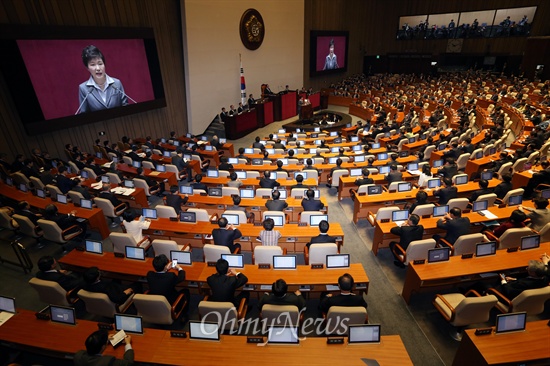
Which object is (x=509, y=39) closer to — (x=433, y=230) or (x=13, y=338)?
(x=433, y=230)

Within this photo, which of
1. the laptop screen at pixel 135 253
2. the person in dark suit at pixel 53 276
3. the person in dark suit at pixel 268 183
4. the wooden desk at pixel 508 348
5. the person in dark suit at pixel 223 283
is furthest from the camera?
the person in dark suit at pixel 268 183

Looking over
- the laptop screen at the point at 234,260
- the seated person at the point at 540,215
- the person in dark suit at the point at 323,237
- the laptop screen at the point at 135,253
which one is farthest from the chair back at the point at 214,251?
the seated person at the point at 540,215

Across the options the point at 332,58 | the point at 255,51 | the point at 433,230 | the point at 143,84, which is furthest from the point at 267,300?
the point at 332,58

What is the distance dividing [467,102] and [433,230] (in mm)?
17912

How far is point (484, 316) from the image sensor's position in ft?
17.0

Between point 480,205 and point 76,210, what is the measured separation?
36.1 ft

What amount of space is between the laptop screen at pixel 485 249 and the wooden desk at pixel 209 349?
119 inches

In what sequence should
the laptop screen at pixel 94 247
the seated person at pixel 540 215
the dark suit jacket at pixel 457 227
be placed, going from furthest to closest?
the seated person at pixel 540 215 → the dark suit jacket at pixel 457 227 → the laptop screen at pixel 94 247

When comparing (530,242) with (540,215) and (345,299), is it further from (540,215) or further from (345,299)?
(345,299)

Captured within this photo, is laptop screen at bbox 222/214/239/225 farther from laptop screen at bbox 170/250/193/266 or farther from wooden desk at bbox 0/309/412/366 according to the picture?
wooden desk at bbox 0/309/412/366

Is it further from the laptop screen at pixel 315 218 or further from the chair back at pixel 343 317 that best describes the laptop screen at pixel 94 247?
the chair back at pixel 343 317

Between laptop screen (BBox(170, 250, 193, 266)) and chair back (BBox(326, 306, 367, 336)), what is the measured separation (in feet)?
9.90

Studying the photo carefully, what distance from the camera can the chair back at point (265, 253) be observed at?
627 cm

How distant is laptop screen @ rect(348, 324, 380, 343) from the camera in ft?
14.2
